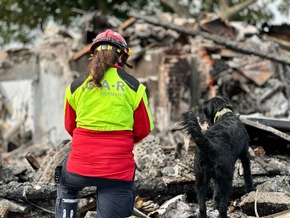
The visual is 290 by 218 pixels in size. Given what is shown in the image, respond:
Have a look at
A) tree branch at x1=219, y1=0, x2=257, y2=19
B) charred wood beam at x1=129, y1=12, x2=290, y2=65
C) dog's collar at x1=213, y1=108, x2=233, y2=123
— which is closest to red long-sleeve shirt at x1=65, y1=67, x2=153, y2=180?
dog's collar at x1=213, y1=108, x2=233, y2=123

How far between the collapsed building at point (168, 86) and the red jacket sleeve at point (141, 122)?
1.99 m

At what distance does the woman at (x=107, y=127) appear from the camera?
405cm

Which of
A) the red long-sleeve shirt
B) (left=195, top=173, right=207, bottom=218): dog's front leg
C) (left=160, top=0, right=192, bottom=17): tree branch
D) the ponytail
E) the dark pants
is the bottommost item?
(left=195, top=173, right=207, bottom=218): dog's front leg

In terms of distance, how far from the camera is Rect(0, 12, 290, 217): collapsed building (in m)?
6.55

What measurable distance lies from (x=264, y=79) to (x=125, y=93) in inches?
410

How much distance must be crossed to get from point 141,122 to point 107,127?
0.29m

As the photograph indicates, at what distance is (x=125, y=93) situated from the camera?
4086 mm

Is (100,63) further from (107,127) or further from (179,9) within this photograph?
(179,9)

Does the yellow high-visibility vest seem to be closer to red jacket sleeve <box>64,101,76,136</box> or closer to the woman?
the woman

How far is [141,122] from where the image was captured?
4199 millimetres

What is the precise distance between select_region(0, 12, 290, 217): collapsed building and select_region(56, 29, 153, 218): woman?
198 cm

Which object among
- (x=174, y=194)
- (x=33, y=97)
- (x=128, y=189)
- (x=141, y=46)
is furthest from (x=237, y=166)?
(x=33, y=97)

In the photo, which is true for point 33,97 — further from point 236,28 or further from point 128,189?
point 128,189

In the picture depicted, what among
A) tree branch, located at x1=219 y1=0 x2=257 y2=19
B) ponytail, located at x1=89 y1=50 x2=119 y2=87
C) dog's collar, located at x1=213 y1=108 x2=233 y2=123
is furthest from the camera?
tree branch, located at x1=219 y1=0 x2=257 y2=19
